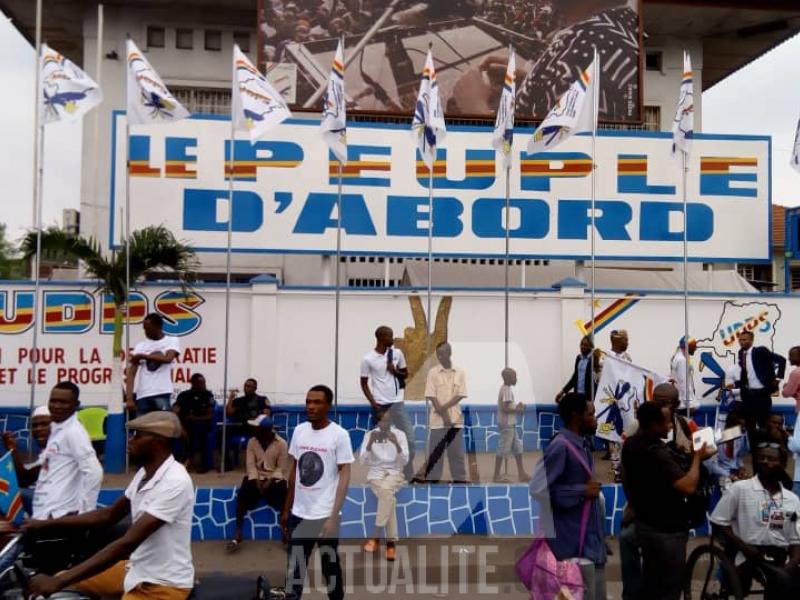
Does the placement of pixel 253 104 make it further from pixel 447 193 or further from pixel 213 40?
pixel 213 40

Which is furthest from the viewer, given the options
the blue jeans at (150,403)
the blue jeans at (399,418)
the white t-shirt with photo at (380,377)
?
the blue jeans at (150,403)

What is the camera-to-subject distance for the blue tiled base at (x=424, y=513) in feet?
27.1

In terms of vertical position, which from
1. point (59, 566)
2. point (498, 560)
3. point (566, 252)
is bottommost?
point (498, 560)

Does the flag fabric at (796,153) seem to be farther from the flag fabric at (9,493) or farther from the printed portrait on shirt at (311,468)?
the flag fabric at (9,493)

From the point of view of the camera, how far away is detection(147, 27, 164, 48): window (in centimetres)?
1914

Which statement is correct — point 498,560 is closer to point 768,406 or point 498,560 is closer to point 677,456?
point 677,456

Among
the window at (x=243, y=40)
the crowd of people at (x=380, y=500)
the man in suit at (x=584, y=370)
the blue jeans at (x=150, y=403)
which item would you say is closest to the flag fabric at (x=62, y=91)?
the blue jeans at (x=150, y=403)

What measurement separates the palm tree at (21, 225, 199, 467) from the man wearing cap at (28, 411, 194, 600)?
22.8 ft

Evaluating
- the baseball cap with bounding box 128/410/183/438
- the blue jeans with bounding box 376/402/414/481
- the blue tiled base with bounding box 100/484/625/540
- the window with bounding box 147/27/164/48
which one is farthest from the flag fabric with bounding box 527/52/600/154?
the window with bounding box 147/27/164/48

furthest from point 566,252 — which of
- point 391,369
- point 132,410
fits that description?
point 132,410

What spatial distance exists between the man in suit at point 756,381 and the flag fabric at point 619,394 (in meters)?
1.32

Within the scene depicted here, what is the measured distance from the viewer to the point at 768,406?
11.5 m

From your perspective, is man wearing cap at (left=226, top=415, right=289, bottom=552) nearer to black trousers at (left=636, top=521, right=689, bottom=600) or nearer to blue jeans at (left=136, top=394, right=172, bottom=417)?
blue jeans at (left=136, top=394, right=172, bottom=417)

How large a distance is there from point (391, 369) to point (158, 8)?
1294 cm
